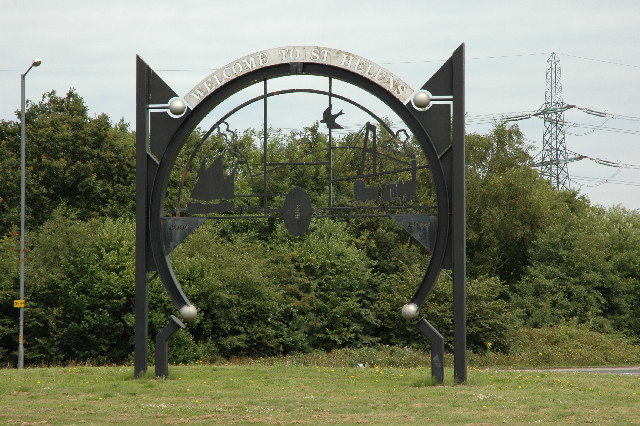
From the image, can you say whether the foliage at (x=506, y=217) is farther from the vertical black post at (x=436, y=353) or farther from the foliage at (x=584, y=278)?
the vertical black post at (x=436, y=353)

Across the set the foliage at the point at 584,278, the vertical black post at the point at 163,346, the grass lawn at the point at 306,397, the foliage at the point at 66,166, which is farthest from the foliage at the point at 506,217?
the vertical black post at the point at 163,346

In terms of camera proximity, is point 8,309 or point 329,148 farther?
point 8,309

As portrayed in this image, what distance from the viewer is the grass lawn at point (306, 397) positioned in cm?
1424

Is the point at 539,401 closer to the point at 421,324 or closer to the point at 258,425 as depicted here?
the point at 421,324

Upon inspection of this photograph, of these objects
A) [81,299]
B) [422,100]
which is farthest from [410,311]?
[81,299]

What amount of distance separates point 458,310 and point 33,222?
26.2 m

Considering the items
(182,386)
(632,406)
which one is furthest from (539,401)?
(182,386)

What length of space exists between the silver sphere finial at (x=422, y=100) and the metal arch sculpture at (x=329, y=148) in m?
0.02

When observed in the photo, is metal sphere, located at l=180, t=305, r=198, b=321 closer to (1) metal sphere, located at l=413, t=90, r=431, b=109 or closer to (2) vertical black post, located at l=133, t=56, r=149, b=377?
(2) vertical black post, located at l=133, t=56, r=149, b=377

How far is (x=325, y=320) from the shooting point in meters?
35.5

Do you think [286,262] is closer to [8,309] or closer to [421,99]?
[8,309]

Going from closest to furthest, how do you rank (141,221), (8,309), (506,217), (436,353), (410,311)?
1. (410,311)
2. (436,353)
3. (141,221)
4. (8,309)
5. (506,217)

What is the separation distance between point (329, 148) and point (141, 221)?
4193 mm

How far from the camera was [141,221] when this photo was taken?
19.2 meters
